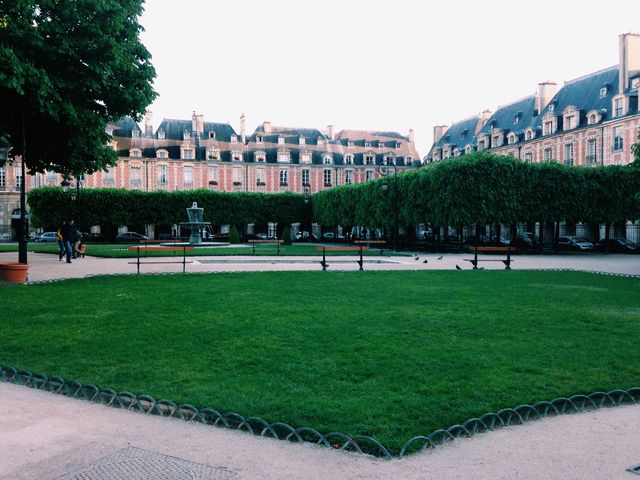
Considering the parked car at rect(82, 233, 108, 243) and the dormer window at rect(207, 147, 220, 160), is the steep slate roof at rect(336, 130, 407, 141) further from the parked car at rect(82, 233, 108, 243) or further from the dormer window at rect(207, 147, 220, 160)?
the parked car at rect(82, 233, 108, 243)

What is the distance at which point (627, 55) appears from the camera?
1601 inches

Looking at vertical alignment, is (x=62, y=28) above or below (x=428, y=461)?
above

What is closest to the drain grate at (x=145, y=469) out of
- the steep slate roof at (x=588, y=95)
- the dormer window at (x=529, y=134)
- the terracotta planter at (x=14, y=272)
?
the terracotta planter at (x=14, y=272)

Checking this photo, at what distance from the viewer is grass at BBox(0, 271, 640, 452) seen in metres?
4.29

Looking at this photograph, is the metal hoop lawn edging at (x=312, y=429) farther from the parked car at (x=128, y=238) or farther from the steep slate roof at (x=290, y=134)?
the steep slate roof at (x=290, y=134)

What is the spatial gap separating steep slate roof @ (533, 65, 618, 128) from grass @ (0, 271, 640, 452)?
37.7m

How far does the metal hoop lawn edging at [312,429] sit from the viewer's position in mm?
3510

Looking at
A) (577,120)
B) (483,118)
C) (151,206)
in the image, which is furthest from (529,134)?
(151,206)

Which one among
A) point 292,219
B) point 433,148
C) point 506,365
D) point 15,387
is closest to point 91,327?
point 15,387

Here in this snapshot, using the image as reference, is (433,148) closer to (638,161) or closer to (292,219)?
(292,219)

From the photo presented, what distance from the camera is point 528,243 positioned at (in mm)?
36656

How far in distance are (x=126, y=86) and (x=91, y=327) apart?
10.3 meters

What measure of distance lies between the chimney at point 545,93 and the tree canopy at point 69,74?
1705 inches

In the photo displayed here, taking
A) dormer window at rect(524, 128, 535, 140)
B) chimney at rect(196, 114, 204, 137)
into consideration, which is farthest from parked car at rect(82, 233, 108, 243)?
dormer window at rect(524, 128, 535, 140)
